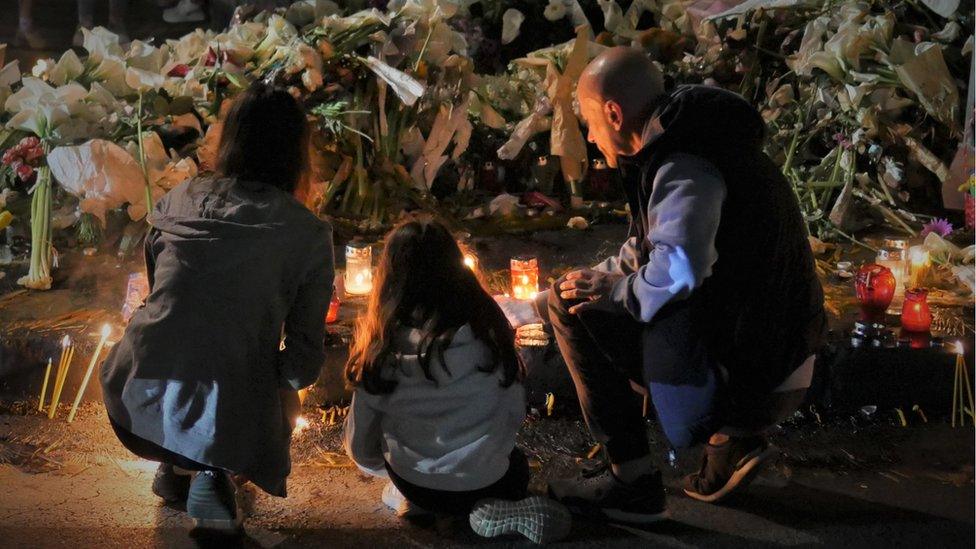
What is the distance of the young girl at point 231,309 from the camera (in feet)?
9.60

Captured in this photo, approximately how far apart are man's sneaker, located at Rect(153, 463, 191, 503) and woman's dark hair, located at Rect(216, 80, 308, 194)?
3.16 ft

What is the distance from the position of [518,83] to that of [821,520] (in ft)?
11.6

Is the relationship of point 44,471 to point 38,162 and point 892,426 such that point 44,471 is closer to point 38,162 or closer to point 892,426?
point 38,162

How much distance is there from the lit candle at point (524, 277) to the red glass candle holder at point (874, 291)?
1284mm

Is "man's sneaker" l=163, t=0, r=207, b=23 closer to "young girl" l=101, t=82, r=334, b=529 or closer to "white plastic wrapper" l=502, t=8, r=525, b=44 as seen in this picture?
"white plastic wrapper" l=502, t=8, r=525, b=44

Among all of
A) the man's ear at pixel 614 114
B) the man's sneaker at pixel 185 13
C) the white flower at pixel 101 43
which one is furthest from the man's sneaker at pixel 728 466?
the man's sneaker at pixel 185 13

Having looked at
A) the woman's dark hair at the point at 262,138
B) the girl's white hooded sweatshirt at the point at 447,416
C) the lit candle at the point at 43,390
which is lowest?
the lit candle at the point at 43,390

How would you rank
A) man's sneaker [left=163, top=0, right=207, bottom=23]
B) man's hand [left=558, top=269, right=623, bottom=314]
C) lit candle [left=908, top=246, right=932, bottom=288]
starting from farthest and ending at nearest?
man's sneaker [left=163, top=0, right=207, bottom=23], lit candle [left=908, top=246, right=932, bottom=288], man's hand [left=558, top=269, right=623, bottom=314]

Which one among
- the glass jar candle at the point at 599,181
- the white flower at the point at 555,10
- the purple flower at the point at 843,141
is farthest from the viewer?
the white flower at the point at 555,10

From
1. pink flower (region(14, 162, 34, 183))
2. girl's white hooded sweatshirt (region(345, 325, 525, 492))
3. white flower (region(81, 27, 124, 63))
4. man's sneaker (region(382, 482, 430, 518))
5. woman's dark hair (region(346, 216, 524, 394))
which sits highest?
white flower (region(81, 27, 124, 63))

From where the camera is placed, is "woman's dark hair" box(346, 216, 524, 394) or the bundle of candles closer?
"woman's dark hair" box(346, 216, 524, 394)

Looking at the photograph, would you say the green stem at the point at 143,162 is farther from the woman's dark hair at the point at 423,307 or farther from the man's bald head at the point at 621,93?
the man's bald head at the point at 621,93

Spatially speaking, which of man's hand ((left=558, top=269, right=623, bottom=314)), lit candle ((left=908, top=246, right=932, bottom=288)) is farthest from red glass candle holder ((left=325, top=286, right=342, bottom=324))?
lit candle ((left=908, top=246, right=932, bottom=288))

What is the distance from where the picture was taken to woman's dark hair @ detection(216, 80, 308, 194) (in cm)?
294
